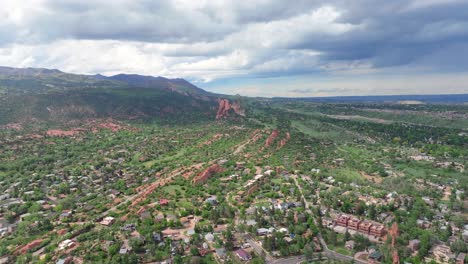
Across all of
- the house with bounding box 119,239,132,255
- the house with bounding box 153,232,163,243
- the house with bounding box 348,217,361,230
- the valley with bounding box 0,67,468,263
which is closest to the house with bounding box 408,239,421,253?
the valley with bounding box 0,67,468,263

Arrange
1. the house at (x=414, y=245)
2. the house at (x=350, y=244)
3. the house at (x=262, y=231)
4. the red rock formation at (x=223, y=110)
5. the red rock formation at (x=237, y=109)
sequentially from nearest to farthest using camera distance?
the house at (x=414, y=245) → the house at (x=350, y=244) → the house at (x=262, y=231) → the red rock formation at (x=223, y=110) → the red rock formation at (x=237, y=109)

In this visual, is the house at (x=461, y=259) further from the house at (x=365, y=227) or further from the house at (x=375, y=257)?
the house at (x=365, y=227)

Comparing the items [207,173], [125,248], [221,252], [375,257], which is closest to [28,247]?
[125,248]

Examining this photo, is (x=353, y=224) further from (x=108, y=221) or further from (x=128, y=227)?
(x=108, y=221)

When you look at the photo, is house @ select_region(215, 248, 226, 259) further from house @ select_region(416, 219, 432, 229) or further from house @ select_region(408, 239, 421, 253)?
house @ select_region(416, 219, 432, 229)

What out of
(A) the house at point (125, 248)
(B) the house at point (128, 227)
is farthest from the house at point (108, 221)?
(A) the house at point (125, 248)

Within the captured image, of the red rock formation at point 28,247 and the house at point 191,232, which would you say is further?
the house at point 191,232
